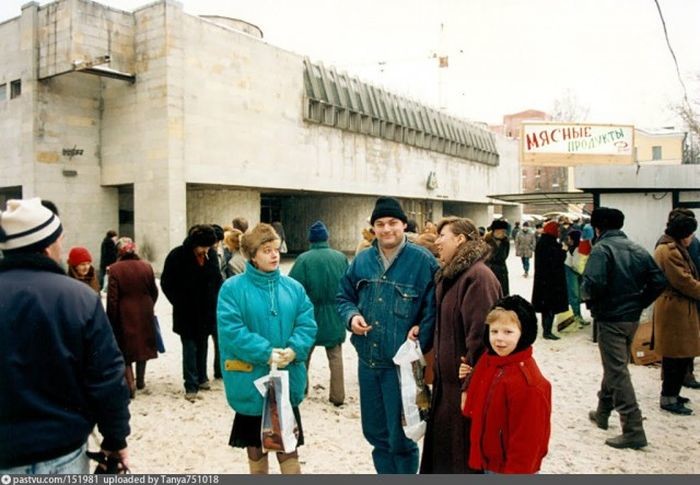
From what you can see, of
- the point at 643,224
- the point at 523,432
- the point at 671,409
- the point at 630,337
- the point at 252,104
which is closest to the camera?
the point at 523,432

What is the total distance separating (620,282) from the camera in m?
4.26

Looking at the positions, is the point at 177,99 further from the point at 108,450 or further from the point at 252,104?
the point at 108,450

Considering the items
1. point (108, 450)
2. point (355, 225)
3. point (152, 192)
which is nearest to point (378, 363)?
point (108, 450)

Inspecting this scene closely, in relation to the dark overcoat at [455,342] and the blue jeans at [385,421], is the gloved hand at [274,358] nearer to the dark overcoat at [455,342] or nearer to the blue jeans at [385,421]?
the blue jeans at [385,421]

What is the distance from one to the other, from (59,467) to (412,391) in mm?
1800

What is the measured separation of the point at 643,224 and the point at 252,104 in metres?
16.0

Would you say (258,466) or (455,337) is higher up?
(455,337)

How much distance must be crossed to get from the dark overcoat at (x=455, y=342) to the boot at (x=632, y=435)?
191cm

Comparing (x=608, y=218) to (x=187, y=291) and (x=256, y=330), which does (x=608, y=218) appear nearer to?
(x=256, y=330)

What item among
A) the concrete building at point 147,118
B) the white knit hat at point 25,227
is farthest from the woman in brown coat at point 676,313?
the concrete building at point 147,118

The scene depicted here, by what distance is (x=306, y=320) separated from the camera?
331 centimetres

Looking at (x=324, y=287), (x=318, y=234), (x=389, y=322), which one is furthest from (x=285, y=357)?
(x=318, y=234)

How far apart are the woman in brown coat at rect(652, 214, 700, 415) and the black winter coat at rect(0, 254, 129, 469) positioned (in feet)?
15.2

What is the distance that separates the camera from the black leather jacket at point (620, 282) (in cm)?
424
